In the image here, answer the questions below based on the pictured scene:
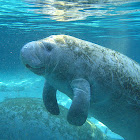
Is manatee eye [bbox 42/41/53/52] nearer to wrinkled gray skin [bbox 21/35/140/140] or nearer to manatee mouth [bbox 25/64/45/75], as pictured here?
wrinkled gray skin [bbox 21/35/140/140]

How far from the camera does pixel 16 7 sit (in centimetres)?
959

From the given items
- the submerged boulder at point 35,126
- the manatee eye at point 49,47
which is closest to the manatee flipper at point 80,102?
the manatee eye at point 49,47

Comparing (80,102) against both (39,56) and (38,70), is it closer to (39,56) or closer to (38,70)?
(38,70)

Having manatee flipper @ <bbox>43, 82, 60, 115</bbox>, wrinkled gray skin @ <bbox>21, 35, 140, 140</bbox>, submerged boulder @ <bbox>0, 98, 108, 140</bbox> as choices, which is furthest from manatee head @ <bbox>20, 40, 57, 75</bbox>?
submerged boulder @ <bbox>0, 98, 108, 140</bbox>

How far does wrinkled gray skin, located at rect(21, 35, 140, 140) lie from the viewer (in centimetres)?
256

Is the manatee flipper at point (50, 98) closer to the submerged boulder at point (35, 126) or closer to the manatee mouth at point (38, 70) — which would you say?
the manatee mouth at point (38, 70)

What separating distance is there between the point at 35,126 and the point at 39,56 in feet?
8.61

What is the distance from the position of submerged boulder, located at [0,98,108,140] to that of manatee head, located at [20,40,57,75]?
2215mm

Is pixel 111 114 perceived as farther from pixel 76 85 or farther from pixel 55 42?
pixel 55 42

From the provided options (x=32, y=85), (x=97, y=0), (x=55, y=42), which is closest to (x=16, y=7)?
(x=97, y=0)

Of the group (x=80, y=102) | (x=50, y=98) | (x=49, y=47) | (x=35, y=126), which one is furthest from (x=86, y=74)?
(x=35, y=126)

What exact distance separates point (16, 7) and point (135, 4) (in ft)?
25.9

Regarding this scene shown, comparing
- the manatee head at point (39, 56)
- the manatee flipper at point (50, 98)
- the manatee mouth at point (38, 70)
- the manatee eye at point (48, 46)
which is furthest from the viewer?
the manatee flipper at point (50, 98)

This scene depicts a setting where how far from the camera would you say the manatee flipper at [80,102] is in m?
2.53
